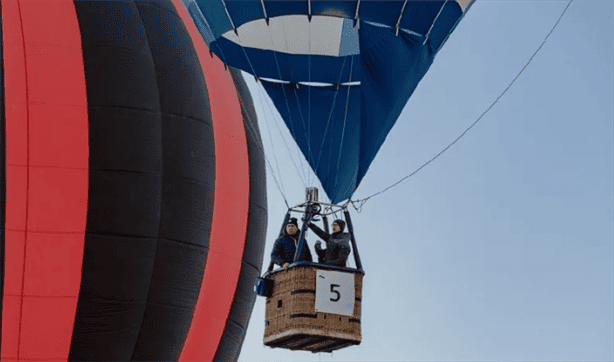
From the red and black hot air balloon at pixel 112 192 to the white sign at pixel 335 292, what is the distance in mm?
2705

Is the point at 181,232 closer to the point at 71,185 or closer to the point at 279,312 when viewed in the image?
the point at 71,185

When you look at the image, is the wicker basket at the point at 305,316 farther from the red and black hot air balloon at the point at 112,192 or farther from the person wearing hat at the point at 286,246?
the red and black hot air balloon at the point at 112,192

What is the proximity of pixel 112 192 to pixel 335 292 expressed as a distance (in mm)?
2876

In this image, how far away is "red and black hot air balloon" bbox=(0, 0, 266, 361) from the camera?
985 centimetres

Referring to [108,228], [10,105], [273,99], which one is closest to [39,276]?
[108,228]

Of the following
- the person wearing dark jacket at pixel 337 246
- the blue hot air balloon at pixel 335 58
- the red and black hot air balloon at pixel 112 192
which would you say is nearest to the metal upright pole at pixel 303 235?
the person wearing dark jacket at pixel 337 246

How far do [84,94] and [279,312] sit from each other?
10.4ft

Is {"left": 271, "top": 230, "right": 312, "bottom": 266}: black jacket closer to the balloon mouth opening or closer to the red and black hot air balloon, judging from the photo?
the balloon mouth opening

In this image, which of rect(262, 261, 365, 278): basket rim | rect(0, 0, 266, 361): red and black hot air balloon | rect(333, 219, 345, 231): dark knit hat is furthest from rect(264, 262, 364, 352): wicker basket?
rect(0, 0, 266, 361): red and black hot air balloon

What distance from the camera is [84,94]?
10164 mm

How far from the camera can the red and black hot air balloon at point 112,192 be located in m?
9.85

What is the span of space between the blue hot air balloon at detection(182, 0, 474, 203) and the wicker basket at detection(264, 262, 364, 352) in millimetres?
1002

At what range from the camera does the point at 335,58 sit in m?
9.83

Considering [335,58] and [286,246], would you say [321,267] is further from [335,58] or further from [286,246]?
[335,58]
